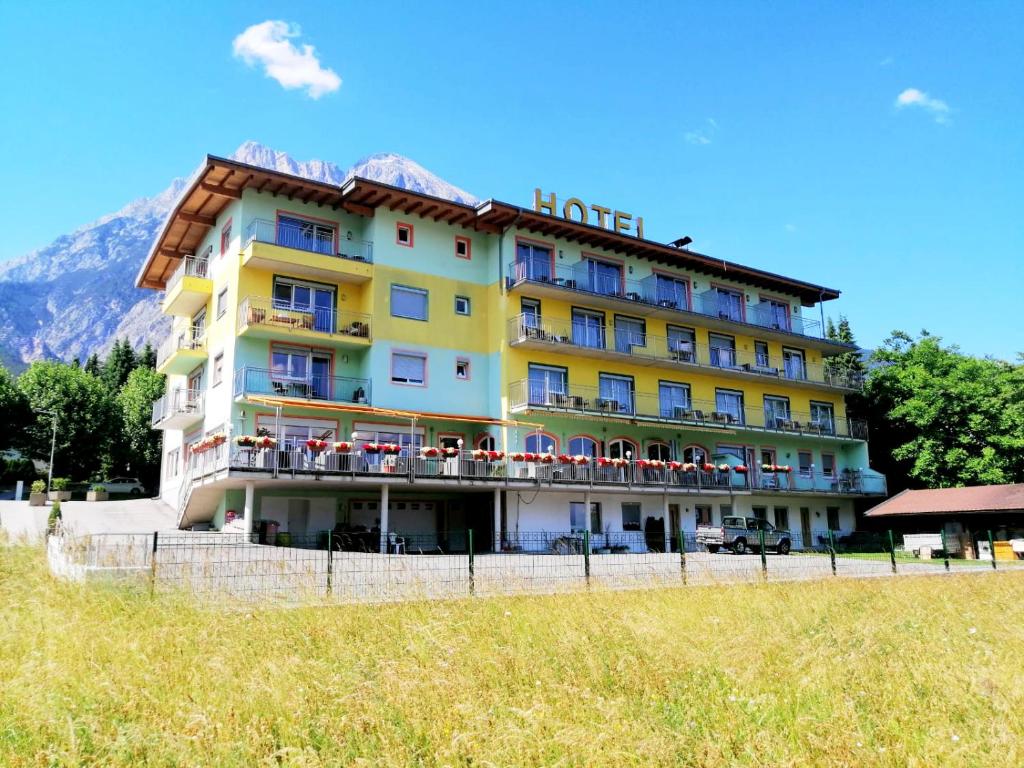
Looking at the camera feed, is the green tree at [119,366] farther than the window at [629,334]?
Yes

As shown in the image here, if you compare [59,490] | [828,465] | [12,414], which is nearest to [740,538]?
[828,465]

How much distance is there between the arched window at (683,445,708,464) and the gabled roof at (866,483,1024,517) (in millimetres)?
8236

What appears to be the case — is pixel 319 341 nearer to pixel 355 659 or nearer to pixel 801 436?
pixel 355 659

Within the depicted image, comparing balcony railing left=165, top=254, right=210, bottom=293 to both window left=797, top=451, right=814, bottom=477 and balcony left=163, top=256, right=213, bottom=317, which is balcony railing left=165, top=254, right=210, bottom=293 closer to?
balcony left=163, top=256, right=213, bottom=317

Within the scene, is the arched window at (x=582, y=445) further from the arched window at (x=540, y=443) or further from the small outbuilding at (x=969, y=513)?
the small outbuilding at (x=969, y=513)

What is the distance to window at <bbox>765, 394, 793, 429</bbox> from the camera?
3963 cm

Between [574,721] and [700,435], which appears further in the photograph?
[700,435]

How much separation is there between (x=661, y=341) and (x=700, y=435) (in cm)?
495

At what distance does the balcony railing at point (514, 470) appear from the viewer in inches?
951

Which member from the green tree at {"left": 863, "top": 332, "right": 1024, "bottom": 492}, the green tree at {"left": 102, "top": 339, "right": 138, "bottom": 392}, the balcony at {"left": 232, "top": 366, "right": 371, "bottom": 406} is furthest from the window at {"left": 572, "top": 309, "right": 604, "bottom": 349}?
the green tree at {"left": 102, "top": 339, "right": 138, "bottom": 392}

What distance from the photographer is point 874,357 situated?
45875 mm

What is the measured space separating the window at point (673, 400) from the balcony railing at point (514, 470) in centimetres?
326

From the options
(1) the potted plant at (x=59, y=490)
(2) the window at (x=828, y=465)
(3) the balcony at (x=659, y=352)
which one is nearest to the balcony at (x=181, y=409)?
(1) the potted plant at (x=59, y=490)

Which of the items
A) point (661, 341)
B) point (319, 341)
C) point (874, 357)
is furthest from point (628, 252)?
point (874, 357)
